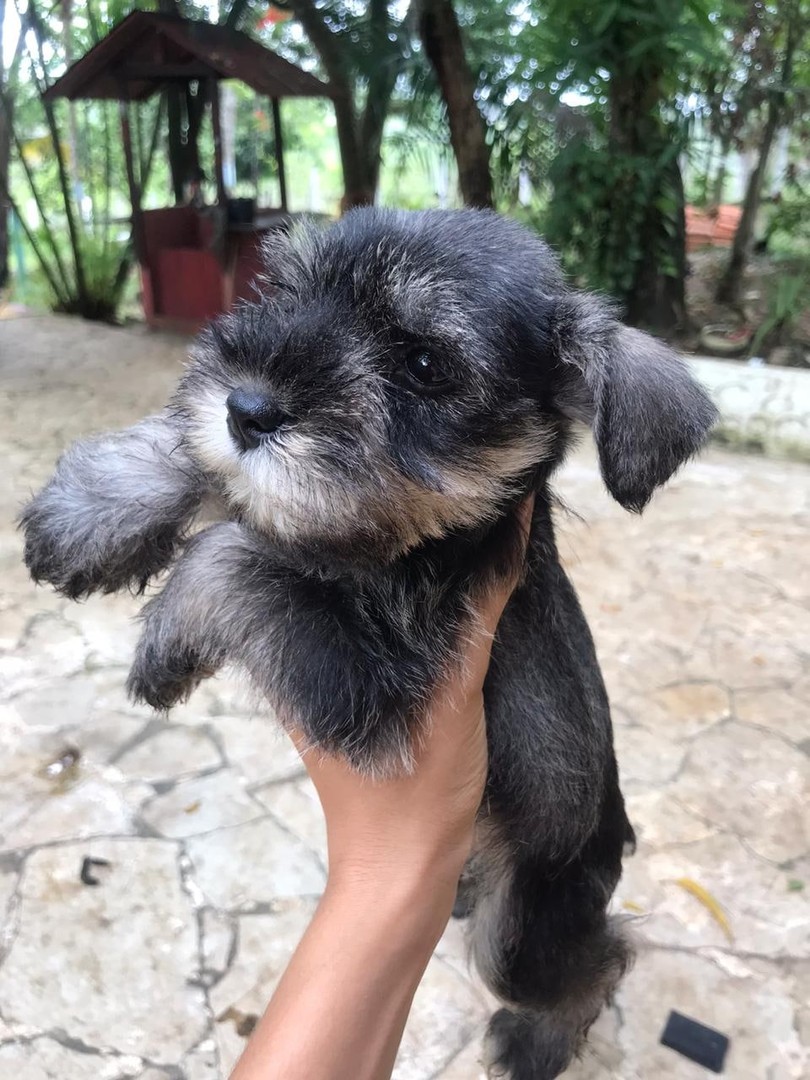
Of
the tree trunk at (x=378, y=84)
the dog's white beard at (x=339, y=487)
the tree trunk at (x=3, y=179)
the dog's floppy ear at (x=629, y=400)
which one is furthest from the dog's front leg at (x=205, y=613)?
the tree trunk at (x=3, y=179)

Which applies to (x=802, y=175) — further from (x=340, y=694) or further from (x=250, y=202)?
(x=340, y=694)

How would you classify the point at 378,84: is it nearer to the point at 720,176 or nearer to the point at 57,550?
the point at 720,176

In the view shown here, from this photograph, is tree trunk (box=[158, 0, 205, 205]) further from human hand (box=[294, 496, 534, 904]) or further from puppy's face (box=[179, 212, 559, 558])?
human hand (box=[294, 496, 534, 904])

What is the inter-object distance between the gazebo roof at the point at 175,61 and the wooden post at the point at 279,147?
375 mm

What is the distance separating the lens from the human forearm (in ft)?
5.81

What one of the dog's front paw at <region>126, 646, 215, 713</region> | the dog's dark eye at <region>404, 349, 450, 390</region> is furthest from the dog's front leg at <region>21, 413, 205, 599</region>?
the dog's dark eye at <region>404, 349, 450, 390</region>

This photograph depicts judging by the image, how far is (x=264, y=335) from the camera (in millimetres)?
1820

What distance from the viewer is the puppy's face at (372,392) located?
1.76 metres

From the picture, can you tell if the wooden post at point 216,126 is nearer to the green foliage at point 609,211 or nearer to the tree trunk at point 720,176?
the green foliage at point 609,211

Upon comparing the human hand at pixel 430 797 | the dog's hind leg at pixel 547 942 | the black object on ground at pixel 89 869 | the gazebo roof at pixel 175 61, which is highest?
the gazebo roof at pixel 175 61

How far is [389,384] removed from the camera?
6.11 feet

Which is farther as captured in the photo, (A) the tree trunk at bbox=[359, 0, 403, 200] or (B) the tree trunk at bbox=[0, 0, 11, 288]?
(B) the tree trunk at bbox=[0, 0, 11, 288]

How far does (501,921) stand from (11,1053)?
165 centimetres

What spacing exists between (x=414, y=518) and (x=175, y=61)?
9.07m
